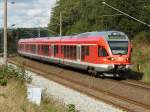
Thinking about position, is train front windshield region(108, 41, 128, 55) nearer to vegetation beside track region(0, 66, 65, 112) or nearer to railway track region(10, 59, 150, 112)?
railway track region(10, 59, 150, 112)

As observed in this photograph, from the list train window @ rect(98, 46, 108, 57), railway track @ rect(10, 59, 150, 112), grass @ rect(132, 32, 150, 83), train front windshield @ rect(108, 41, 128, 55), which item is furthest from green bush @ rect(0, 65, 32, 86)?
grass @ rect(132, 32, 150, 83)

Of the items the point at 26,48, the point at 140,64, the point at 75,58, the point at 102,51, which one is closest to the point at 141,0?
the point at 26,48

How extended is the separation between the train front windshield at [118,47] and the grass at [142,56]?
2382mm

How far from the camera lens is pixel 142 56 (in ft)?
149

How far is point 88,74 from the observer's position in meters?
36.4

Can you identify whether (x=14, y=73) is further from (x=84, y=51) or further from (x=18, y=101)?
(x=18, y=101)

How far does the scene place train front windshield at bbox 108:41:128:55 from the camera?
1244 inches

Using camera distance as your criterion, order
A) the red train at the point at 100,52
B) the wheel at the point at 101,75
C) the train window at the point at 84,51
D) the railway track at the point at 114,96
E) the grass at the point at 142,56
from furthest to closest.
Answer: the grass at the point at 142,56
the train window at the point at 84,51
the wheel at the point at 101,75
the red train at the point at 100,52
the railway track at the point at 114,96

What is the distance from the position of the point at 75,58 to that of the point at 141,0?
3828 cm

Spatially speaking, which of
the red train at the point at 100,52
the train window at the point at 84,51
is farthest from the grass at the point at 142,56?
the train window at the point at 84,51

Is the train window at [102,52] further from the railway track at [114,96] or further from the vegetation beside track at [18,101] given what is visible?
the vegetation beside track at [18,101]

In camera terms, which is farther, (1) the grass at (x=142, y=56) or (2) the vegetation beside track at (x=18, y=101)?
(1) the grass at (x=142, y=56)

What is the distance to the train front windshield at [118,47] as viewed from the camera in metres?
31.6

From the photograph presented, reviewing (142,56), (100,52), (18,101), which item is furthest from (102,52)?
(18,101)
